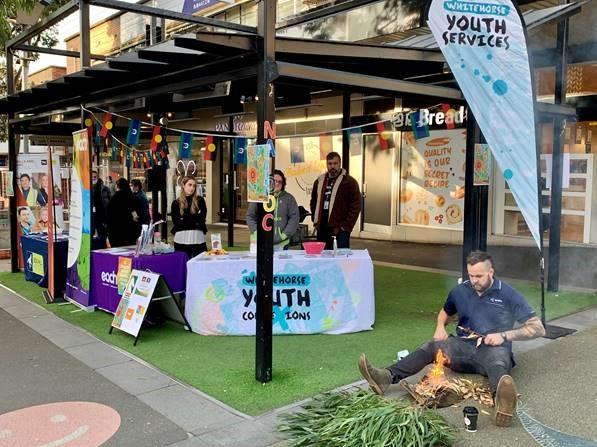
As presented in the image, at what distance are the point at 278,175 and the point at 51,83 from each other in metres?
3.08

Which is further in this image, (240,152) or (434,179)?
(434,179)

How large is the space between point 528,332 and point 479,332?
395 mm

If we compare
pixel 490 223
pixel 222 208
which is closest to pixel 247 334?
pixel 490 223

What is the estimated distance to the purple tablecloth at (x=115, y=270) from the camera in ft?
21.9

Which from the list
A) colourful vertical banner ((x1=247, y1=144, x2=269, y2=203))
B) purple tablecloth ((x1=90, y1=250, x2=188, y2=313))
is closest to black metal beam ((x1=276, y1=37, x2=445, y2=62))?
colourful vertical banner ((x1=247, y1=144, x2=269, y2=203))

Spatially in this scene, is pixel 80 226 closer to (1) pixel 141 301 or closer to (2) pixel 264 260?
(1) pixel 141 301

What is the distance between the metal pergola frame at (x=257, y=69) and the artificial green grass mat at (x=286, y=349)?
0.33 m

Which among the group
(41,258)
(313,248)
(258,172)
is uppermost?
(258,172)

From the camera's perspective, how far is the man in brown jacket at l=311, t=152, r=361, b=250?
777cm

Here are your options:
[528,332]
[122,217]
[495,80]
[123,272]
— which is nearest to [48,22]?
[122,217]

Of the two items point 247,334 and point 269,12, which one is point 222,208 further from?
point 269,12

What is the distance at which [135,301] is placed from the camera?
6.13 meters

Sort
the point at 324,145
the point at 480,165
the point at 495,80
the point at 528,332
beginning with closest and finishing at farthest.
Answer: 1. the point at 528,332
2. the point at 495,80
3. the point at 480,165
4. the point at 324,145

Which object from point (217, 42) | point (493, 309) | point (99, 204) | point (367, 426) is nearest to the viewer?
point (367, 426)
